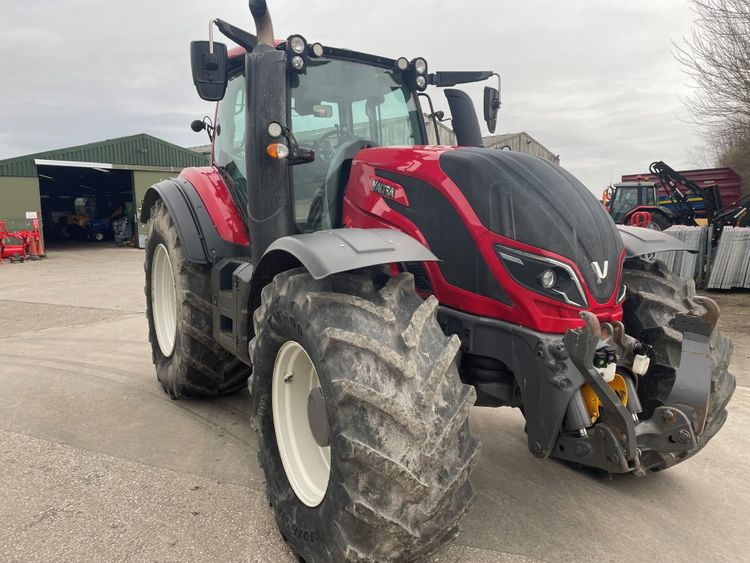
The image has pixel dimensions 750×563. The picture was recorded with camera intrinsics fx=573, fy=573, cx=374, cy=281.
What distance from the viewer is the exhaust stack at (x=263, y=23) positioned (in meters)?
2.74

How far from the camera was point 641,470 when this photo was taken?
2.26m

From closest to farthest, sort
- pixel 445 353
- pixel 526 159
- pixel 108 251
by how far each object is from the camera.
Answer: pixel 445 353 < pixel 526 159 < pixel 108 251

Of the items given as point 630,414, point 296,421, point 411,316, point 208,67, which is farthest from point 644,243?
point 208,67

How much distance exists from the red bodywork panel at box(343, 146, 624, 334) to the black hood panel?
1.4 inches

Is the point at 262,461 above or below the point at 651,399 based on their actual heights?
below

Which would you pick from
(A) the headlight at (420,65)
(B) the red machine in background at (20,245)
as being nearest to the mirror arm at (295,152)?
(A) the headlight at (420,65)

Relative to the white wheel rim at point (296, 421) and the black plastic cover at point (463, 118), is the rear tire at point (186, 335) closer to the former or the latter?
the white wheel rim at point (296, 421)

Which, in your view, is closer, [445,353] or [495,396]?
[445,353]

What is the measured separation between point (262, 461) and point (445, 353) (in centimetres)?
113

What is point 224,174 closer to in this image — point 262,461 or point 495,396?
point 262,461

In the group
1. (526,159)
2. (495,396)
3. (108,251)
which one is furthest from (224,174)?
(108,251)

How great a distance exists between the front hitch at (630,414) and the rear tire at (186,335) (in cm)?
243

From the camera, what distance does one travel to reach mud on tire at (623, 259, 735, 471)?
98.3 inches

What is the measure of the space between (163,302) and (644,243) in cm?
347
